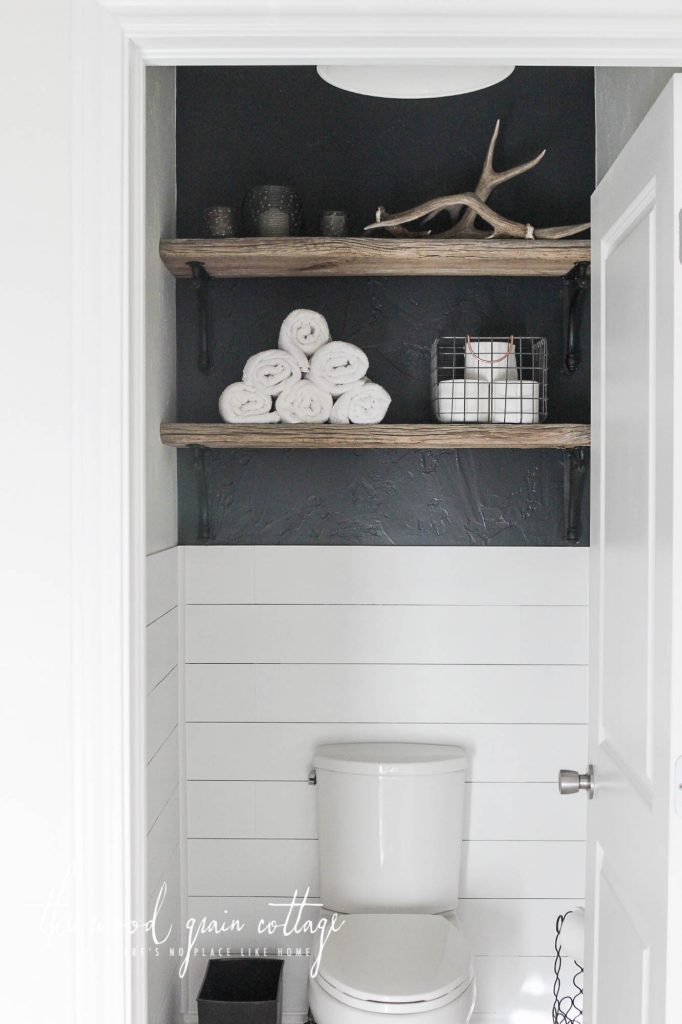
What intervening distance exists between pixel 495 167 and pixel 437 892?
5.60 feet

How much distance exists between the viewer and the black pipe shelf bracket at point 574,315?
2129 mm

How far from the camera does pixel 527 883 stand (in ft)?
7.36

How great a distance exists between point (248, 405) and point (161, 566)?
1.30ft

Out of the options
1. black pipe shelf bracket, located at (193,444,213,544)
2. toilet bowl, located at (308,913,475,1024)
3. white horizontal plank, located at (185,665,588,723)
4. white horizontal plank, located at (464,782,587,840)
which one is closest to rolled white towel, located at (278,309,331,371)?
black pipe shelf bracket, located at (193,444,213,544)

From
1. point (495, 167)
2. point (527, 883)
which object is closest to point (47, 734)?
point (527, 883)

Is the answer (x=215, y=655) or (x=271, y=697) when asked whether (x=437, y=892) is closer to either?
(x=271, y=697)

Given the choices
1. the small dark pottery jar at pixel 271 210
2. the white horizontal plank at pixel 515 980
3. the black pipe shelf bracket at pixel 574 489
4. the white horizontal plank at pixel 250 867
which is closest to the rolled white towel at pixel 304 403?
the small dark pottery jar at pixel 271 210

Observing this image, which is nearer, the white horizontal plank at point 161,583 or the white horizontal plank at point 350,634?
the white horizontal plank at point 161,583

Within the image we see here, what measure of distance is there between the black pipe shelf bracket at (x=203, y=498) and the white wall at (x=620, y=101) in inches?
43.3

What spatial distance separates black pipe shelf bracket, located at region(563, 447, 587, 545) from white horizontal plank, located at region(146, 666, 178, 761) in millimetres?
1002

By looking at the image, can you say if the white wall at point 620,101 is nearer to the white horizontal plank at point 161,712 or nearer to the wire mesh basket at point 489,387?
the wire mesh basket at point 489,387

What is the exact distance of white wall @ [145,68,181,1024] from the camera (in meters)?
1.87

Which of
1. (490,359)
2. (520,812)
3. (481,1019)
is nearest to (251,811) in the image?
(520,812)

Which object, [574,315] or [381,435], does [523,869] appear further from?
[574,315]
